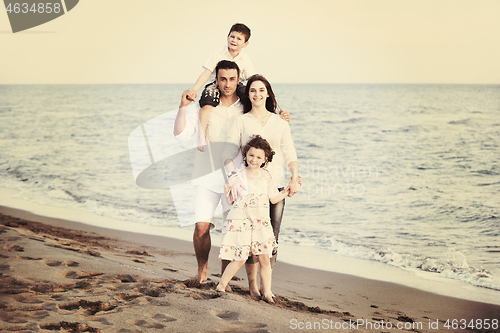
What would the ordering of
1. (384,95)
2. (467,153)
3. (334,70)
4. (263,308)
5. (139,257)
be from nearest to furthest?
(263,308), (139,257), (467,153), (334,70), (384,95)

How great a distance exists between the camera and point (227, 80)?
9.52 feet

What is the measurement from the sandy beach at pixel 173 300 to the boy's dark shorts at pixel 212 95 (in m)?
1.34

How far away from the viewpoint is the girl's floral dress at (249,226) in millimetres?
2783

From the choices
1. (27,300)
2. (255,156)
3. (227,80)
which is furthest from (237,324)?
(227,80)

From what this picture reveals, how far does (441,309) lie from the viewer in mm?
3820

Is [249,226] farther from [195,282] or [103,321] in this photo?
[103,321]

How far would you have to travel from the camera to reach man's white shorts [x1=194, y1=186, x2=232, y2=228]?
9.95 ft

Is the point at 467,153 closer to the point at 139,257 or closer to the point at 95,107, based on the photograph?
the point at 139,257

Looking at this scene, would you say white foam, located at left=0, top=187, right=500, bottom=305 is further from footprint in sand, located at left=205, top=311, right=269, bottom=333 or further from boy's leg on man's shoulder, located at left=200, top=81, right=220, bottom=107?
boy's leg on man's shoulder, located at left=200, top=81, right=220, bottom=107

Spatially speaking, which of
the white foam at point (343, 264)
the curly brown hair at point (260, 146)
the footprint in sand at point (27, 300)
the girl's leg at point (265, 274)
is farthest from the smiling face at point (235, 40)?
the white foam at point (343, 264)

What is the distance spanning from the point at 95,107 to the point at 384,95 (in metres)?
18.2

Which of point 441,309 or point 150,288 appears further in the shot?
point 441,309

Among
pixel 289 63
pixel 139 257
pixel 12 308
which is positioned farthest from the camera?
pixel 289 63

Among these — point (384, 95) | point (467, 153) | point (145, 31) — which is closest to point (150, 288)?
point (467, 153)
